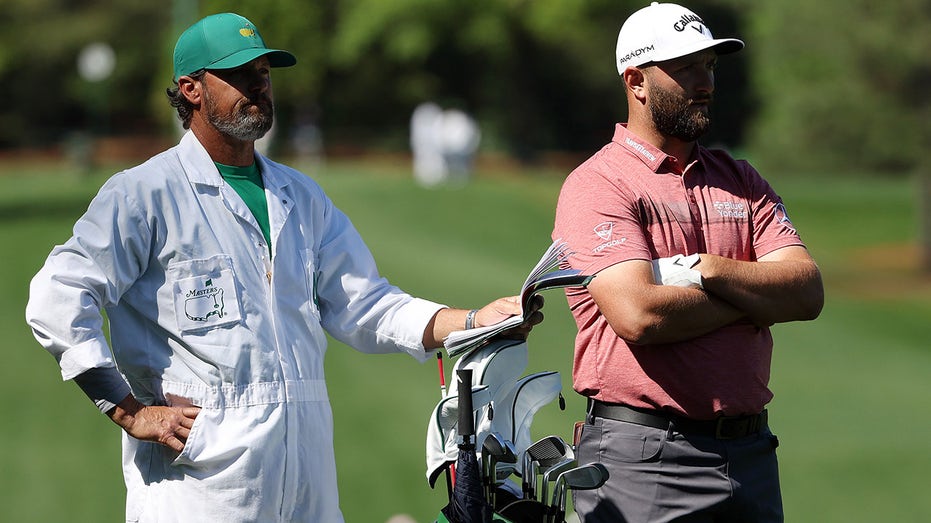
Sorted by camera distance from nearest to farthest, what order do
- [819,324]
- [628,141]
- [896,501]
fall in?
1. [628,141]
2. [896,501]
3. [819,324]

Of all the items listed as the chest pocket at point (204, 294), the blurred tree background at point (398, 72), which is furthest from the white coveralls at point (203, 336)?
the blurred tree background at point (398, 72)

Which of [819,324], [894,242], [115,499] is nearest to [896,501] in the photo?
[115,499]

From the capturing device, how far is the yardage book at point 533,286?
12.5ft

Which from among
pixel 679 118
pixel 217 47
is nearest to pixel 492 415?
pixel 679 118

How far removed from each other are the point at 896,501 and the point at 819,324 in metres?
9.74

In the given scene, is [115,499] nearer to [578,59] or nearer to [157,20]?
[578,59]

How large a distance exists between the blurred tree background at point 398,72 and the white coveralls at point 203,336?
106 feet

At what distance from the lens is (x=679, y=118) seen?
4086 millimetres

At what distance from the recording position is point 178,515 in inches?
151

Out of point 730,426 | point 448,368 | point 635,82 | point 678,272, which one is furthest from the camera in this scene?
point 448,368

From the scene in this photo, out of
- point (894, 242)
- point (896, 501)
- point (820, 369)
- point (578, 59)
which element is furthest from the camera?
point (578, 59)

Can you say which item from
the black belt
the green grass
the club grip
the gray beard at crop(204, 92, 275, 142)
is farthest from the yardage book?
Result: the green grass

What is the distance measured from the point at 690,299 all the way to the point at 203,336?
1.37 m

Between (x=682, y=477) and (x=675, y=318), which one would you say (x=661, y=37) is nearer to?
(x=675, y=318)
